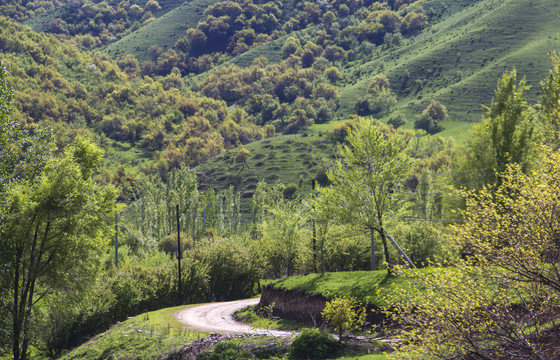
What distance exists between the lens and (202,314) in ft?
111

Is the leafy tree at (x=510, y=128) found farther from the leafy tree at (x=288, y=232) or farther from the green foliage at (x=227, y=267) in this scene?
the green foliage at (x=227, y=267)

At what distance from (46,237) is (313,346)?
16678mm

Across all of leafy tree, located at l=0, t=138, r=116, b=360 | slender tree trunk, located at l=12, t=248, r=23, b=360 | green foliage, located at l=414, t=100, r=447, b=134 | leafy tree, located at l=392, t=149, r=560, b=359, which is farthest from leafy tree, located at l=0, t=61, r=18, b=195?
green foliage, located at l=414, t=100, r=447, b=134

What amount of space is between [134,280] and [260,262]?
567 inches

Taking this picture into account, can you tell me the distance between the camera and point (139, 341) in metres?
24.7

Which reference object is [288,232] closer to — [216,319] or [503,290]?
[216,319]

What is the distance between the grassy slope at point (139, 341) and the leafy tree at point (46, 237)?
3742 mm

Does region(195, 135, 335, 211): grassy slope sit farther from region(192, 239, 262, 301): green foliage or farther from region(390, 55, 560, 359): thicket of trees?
region(390, 55, 560, 359): thicket of trees

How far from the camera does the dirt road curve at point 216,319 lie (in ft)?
87.0

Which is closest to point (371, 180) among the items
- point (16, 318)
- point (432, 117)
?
point (16, 318)

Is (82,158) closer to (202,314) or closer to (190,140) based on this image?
(202,314)

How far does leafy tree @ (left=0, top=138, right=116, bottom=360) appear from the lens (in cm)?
2494

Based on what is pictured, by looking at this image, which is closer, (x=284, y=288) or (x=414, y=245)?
(x=284, y=288)

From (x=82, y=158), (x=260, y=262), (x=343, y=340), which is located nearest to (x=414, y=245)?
(x=260, y=262)
